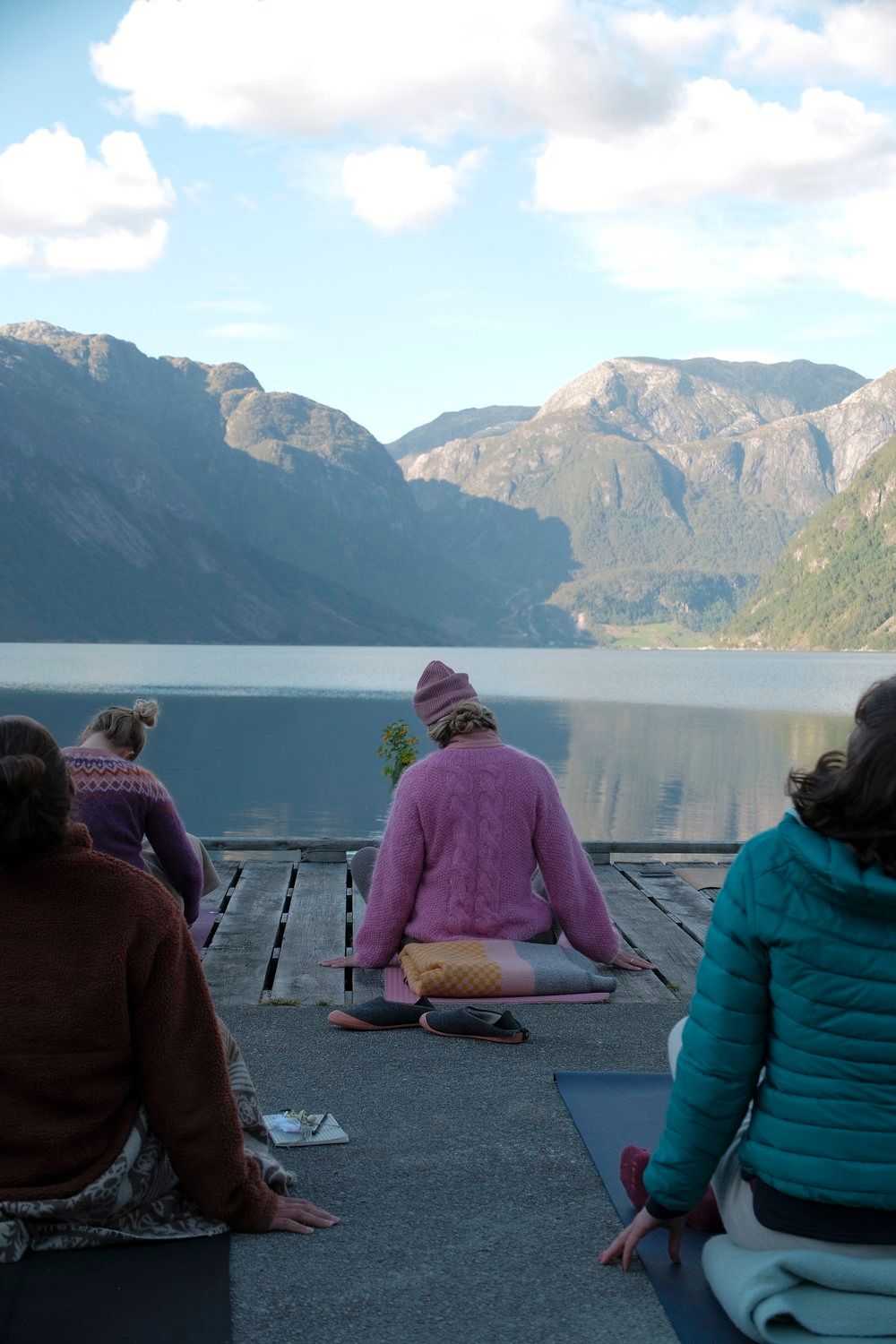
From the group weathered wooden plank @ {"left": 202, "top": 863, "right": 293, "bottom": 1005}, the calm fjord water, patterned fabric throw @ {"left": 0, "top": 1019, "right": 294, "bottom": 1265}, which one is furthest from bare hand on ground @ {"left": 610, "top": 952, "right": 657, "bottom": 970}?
the calm fjord water

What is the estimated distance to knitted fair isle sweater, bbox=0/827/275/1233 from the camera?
2766 mm

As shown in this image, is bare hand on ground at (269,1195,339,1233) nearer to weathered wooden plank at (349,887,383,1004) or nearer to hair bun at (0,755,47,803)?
hair bun at (0,755,47,803)

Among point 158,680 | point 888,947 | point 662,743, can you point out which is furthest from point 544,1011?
point 158,680

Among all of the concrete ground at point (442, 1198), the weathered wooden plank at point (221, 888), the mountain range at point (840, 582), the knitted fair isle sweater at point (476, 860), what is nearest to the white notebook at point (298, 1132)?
the concrete ground at point (442, 1198)

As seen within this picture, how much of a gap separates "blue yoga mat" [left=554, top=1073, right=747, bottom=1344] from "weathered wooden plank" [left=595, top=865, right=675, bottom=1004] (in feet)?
3.59

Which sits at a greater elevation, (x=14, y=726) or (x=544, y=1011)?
(x=14, y=726)

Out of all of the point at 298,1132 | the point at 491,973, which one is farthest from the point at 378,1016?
the point at 298,1132

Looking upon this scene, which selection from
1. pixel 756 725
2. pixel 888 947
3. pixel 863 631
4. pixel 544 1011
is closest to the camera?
pixel 888 947

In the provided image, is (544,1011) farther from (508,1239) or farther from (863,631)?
(863,631)

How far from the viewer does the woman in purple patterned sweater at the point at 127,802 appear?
16.4ft

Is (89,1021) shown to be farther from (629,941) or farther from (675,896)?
(675,896)

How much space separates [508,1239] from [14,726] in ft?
5.40

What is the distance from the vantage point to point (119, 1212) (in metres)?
2.99

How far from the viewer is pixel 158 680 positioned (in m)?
64.1
